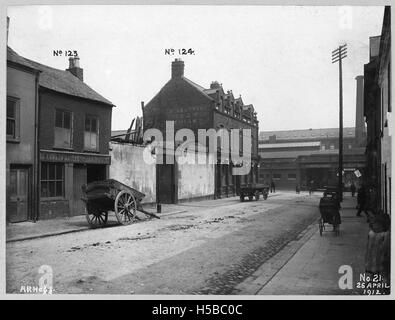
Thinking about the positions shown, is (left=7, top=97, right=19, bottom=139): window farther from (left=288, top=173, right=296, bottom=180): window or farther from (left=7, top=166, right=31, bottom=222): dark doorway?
(left=288, top=173, right=296, bottom=180): window

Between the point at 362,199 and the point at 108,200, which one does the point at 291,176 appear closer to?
the point at 362,199

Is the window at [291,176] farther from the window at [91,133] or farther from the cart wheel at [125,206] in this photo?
the cart wheel at [125,206]

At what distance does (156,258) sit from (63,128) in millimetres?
8221

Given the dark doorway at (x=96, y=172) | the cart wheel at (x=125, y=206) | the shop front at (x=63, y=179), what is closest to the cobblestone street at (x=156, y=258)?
the cart wheel at (x=125, y=206)

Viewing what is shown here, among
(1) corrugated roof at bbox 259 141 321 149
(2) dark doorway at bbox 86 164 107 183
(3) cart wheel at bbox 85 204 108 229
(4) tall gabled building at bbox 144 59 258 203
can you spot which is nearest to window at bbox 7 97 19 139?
(3) cart wheel at bbox 85 204 108 229

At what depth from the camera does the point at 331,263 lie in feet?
24.6

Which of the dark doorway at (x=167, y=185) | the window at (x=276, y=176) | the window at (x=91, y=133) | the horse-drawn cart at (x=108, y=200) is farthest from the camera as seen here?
the window at (x=276, y=176)

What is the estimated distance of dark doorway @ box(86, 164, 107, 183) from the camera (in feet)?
53.5

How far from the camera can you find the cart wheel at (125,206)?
11734 millimetres

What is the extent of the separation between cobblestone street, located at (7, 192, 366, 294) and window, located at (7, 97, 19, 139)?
3.91m

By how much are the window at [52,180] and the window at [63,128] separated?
2.76ft
